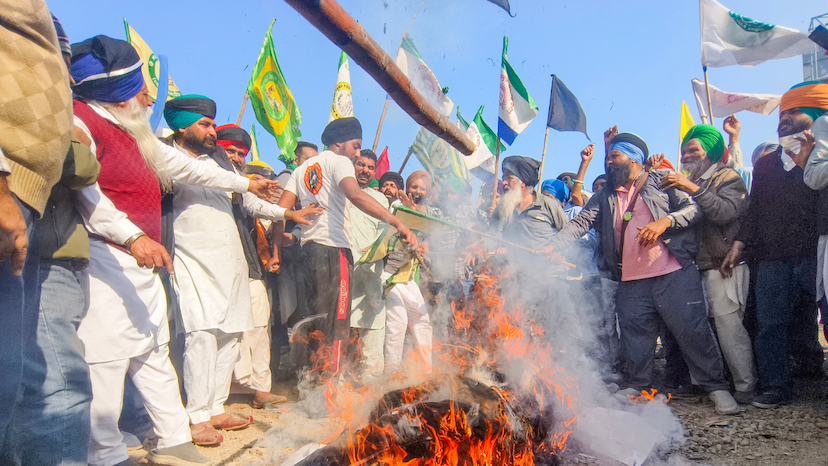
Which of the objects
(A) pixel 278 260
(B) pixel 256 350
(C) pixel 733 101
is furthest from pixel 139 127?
(C) pixel 733 101

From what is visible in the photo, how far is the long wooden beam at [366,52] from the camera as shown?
1386mm

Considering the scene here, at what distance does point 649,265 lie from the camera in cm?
421

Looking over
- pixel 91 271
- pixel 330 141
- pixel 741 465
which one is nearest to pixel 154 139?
pixel 91 271

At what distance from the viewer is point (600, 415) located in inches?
125

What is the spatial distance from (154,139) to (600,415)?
11.6 ft

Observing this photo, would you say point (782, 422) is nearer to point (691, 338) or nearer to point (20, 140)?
point (691, 338)

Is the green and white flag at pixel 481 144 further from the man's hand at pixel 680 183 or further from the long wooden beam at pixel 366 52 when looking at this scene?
the long wooden beam at pixel 366 52

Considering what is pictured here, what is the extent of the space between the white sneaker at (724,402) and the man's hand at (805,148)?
2.01m

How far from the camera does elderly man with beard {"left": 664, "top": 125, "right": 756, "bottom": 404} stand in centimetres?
395

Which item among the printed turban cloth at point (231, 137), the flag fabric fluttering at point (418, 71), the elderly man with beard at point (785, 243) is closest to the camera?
the elderly man with beard at point (785, 243)

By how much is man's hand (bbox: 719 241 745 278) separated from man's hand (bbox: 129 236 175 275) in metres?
4.43

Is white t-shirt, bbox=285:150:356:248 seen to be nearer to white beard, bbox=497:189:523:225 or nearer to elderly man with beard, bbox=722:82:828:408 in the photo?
white beard, bbox=497:189:523:225

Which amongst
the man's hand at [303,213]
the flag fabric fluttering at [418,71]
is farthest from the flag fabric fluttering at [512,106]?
the man's hand at [303,213]

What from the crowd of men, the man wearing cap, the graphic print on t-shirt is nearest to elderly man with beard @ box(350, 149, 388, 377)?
the crowd of men
